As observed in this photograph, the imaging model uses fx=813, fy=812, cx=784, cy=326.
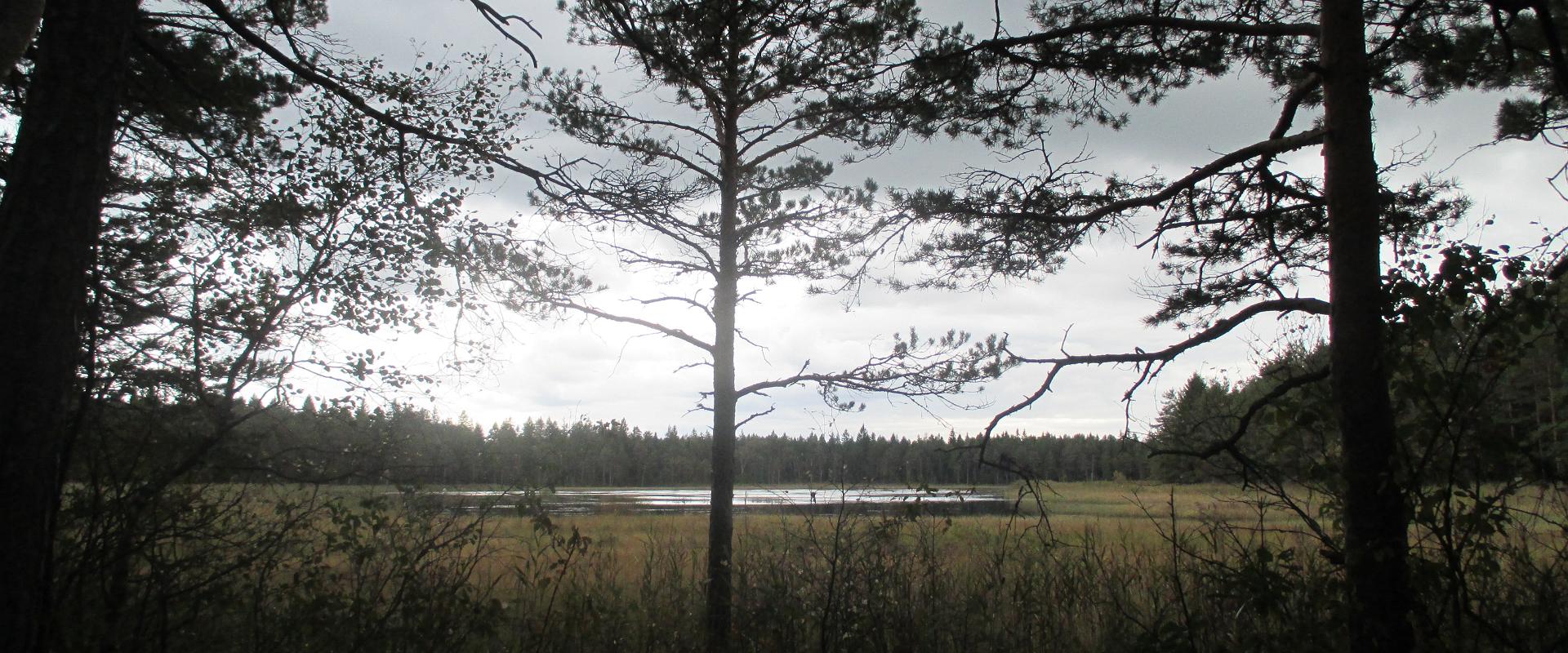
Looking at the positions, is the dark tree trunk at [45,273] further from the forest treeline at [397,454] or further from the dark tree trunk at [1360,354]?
the dark tree trunk at [1360,354]

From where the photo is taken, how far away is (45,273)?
3.13 meters

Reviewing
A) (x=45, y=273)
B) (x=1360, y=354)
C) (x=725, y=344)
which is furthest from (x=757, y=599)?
(x=45, y=273)

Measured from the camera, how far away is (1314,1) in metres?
4.98

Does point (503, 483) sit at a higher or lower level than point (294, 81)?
lower

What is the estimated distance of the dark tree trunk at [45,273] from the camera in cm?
300

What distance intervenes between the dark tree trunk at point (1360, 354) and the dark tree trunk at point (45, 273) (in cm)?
522

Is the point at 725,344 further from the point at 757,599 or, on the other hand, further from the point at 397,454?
the point at 397,454

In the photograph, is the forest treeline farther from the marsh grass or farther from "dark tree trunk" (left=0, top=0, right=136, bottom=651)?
"dark tree trunk" (left=0, top=0, right=136, bottom=651)

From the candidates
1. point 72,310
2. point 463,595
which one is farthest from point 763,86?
point 72,310

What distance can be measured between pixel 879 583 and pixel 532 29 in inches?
170

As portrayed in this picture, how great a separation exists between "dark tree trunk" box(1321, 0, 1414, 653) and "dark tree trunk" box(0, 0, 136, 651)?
5218 millimetres

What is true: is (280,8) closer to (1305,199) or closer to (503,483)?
(503,483)

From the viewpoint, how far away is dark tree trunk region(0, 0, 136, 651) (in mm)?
3004

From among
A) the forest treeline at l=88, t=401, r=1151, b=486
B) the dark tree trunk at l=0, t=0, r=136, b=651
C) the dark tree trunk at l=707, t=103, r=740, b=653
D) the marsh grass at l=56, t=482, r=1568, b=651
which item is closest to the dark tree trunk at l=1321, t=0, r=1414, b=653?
the marsh grass at l=56, t=482, r=1568, b=651
